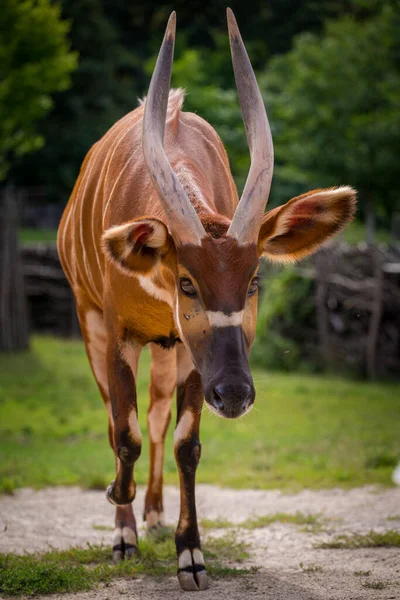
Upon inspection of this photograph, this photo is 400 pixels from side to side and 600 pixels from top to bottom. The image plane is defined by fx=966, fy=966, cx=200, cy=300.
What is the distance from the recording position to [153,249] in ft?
15.2

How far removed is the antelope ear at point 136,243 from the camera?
4.44 m

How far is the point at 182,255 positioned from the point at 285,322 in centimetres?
1100

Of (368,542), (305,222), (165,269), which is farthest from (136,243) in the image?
(368,542)

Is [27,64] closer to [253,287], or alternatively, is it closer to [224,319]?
[253,287]

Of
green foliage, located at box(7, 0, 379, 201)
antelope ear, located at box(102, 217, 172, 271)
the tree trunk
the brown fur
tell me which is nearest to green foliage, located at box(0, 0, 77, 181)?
the tree trunk

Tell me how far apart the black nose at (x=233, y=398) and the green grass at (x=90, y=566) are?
4.25ft

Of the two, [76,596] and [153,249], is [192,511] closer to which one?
[76,596]

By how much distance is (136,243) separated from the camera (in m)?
4.53

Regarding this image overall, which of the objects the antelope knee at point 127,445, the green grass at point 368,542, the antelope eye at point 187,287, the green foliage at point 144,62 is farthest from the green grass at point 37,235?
the antelope eye at point 187,287

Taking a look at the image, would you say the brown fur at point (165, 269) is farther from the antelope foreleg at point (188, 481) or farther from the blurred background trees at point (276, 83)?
the blurred background trees at point (276, 83)

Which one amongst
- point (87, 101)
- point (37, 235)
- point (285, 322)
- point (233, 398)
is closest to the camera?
point (233, 398)

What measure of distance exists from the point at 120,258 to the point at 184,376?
936 mm

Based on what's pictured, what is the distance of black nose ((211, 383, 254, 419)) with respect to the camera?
4078 mm

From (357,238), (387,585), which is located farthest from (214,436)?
(357,238)
